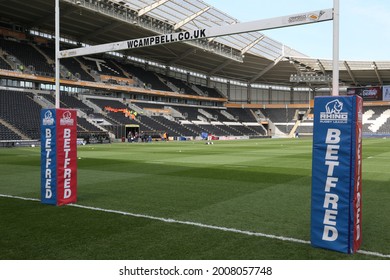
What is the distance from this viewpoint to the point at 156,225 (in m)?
6.14

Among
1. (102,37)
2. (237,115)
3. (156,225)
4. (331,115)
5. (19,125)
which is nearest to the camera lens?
(331,115)

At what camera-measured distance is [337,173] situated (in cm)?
474

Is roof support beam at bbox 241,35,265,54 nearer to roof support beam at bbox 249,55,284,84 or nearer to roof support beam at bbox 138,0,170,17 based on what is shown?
roof support beam at bbox 249,55,284,84

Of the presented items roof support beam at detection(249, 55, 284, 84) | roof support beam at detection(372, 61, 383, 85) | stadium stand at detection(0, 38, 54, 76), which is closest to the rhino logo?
stadium stand at detection(0, 38, 54, 76)

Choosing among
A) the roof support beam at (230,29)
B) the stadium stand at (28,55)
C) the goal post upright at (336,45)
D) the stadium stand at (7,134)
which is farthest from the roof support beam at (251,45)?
the goal post upright at (336,45)

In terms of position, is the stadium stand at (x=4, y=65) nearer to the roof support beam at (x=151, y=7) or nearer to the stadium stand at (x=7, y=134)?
the stadium stand at (x=7, y=134)

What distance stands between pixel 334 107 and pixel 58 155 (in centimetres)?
567

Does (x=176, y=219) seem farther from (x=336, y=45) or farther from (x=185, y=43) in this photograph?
(x=185, y=43)

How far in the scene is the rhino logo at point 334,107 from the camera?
468 centimetres

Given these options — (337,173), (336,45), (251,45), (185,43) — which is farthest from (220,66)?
(337,173)

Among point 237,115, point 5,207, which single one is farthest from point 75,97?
point 5,207

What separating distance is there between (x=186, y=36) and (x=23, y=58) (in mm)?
44029

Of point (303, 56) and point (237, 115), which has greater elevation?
point (303, 56)

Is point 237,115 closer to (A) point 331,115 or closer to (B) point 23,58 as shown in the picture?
(B) point 23,58
